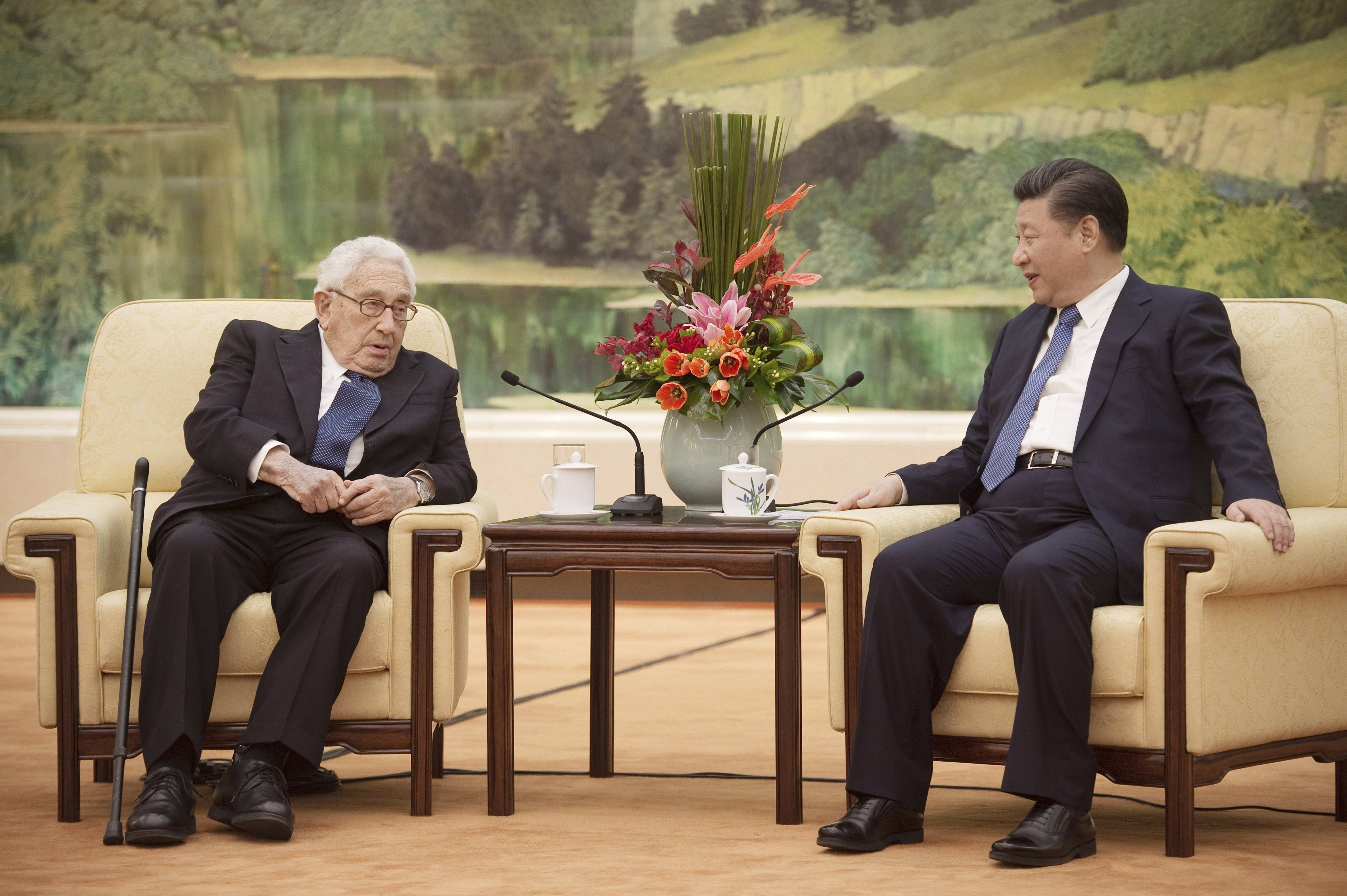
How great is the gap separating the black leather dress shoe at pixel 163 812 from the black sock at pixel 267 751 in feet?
0.39

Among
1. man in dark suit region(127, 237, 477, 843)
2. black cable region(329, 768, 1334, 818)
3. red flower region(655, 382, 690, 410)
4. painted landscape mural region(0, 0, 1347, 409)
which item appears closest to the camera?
man in dark suit region(127, 237, 477, 843)

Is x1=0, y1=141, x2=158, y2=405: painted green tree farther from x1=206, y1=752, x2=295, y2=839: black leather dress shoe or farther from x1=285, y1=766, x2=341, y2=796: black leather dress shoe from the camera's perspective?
x1=206, y1=752, x2=295, y2=839: black leather dress shoe

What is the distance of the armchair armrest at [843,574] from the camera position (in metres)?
2.58

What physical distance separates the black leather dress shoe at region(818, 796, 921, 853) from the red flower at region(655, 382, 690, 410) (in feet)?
2.76

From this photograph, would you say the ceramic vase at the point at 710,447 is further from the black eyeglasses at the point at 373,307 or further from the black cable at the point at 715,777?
the black eyeglasses at the point at 373,307

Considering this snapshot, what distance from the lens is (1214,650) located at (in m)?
2.37

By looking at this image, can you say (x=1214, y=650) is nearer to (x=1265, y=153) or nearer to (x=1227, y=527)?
(x=1227, y=527)

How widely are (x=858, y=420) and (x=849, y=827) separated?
13.0 feet

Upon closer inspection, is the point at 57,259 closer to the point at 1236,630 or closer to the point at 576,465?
the point at 576,465

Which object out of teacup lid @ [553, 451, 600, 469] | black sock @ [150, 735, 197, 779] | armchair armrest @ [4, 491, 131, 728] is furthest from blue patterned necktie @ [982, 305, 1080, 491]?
armchair armrest @ [4, 491, 131, 728]

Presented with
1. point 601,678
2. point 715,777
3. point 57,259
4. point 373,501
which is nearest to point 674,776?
point 715,777

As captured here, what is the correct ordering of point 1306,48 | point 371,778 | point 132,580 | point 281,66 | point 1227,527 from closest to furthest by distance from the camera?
point 1227,527, point 132,580, point 371,778, point 1306,48, point 281,66

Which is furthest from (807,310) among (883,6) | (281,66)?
(281,66)

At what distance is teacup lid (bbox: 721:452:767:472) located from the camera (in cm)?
278
